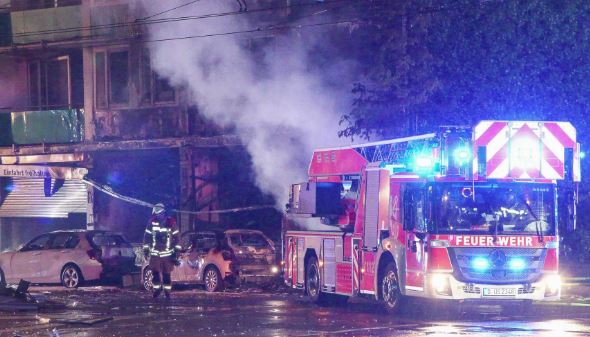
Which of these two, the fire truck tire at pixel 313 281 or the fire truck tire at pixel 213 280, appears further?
the fire truck tire at pixel 213 280

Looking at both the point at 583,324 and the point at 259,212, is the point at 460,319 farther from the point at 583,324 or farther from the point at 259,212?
the point at 259,212

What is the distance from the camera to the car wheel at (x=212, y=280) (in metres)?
23.9

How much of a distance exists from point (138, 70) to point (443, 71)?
13.4 meters

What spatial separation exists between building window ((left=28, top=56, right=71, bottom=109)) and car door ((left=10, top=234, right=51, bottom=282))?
30.8 ft

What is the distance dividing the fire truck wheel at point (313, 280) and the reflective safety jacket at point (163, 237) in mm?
2762

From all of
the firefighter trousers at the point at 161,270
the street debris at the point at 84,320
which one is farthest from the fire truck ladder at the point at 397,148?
the street debris at the point at 84,320

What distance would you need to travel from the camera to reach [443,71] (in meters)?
22.6

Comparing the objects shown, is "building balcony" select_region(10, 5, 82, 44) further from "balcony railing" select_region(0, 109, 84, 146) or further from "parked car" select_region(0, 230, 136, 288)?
"parked car" select_region(0, 230, 136, 288)

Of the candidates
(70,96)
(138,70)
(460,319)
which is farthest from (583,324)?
(70,96)

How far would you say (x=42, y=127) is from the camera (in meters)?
35.4

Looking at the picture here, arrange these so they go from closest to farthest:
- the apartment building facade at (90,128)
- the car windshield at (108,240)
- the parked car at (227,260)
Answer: the parked car at (227,260) < the car windshield at (108,240) < the apartment building facade at (90,128)

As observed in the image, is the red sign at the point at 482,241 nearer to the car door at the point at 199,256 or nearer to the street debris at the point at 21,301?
the street debris at the point at 21,301

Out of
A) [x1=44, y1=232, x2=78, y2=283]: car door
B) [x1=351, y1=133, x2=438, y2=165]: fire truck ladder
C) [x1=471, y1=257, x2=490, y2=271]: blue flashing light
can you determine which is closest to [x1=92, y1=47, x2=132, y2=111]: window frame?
[x1=44, y1=232, x2=78, y2=283]: car door

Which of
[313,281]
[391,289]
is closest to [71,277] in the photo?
[313,281]
